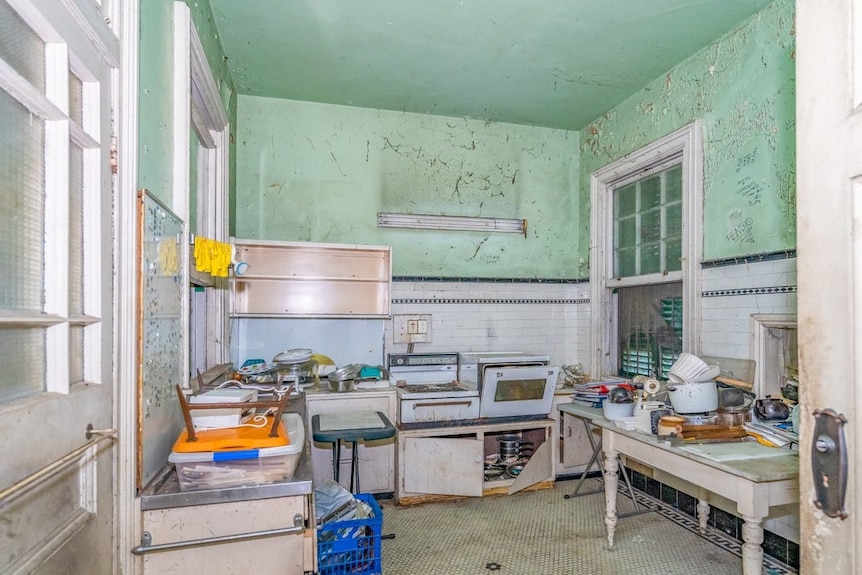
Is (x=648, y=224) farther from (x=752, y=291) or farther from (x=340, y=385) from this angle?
(x=340, y=385)

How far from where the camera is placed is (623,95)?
12.7 feet

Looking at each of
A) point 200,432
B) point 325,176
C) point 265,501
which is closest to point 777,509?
point 265,501

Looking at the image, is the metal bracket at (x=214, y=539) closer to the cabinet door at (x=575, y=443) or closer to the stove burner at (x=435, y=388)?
the stove burner at (x=435, y=388)

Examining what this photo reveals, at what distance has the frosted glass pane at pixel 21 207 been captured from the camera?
36.6 inches

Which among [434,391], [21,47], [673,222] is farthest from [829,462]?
[673,222]

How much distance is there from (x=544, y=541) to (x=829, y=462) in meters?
2.26

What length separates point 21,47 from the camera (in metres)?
0.99

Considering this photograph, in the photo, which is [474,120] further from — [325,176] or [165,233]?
[165,233]

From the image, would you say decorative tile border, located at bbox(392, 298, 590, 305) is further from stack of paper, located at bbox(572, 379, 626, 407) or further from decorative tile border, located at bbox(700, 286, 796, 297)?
decorative tile border, located at bbox(700, 286, 796, 297)

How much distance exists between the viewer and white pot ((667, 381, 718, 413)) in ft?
8.46

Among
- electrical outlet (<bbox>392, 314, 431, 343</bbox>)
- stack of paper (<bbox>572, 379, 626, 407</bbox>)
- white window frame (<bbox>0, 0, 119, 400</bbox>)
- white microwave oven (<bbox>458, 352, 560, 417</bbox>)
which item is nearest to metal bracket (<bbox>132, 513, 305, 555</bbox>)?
white window frame (<bbox>0, 0, 119, 400</bbox>)

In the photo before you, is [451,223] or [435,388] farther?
[451,223]

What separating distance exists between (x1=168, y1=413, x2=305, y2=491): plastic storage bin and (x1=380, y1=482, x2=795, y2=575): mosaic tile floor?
137 cm

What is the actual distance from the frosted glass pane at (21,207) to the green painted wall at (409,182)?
115 inches
